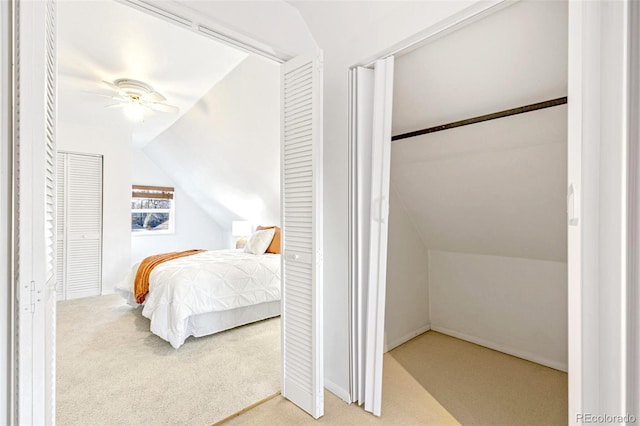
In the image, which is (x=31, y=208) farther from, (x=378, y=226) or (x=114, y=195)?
(x=114, y=195)

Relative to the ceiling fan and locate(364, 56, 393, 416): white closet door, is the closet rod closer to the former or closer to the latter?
locate(364, 56, 393, 416): white closet door

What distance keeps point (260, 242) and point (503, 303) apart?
9.36 ft

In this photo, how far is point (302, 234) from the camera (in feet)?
6.43

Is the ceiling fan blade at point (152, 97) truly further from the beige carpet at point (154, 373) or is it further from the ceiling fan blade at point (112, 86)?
the beige carpet at point (154, 373)

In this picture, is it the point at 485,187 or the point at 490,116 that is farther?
the point at 485,187

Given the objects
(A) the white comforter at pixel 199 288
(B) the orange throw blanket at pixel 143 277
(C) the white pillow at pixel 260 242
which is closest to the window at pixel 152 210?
(A) the white comforter at pixel 199 288

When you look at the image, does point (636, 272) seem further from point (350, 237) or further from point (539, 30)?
point (350, 237)

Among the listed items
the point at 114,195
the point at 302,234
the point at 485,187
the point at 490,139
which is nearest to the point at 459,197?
the point at 485,187

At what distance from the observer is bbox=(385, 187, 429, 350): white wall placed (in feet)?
9.19

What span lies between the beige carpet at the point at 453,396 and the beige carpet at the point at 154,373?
0.31 metres

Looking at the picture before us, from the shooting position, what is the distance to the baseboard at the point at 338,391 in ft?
6.61

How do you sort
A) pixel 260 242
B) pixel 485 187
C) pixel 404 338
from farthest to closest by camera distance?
pixel 260 242 < pixel 404 338 < pixel 485 187

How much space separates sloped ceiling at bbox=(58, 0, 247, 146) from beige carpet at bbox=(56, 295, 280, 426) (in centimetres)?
247
